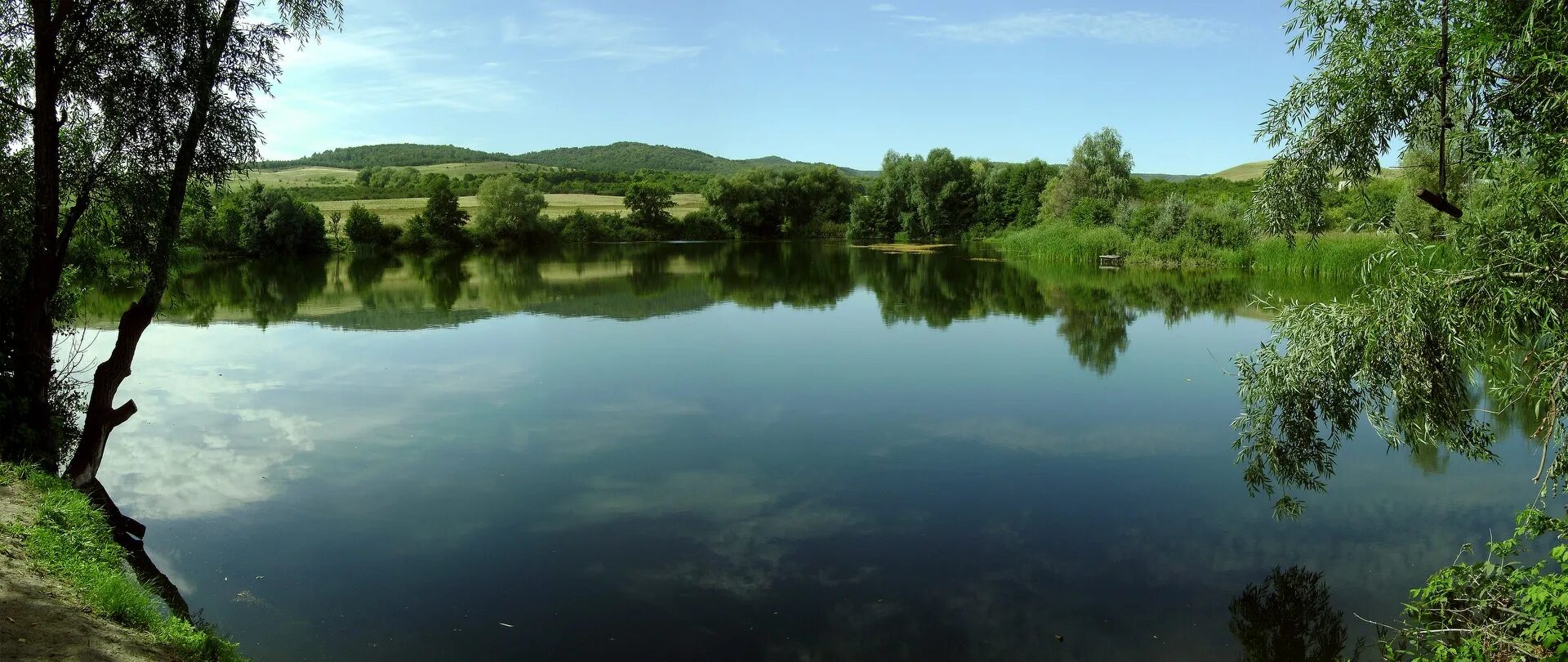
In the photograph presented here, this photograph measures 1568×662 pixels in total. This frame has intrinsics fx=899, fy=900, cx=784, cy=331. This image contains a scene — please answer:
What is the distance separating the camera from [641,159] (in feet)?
489

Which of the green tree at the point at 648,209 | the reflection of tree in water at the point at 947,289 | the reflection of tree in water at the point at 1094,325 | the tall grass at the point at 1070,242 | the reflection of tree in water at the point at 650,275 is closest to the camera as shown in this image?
the reflection of tree in water at the point at 1094,325

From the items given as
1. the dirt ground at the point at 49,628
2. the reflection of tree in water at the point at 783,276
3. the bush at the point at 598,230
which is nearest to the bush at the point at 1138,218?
the reflection of tree in water at the point at 783,276

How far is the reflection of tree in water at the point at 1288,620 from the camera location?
657 centimetres

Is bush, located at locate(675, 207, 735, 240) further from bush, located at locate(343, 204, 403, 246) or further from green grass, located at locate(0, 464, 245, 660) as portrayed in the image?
green grass, located at locate(0, 464, 245, 660)

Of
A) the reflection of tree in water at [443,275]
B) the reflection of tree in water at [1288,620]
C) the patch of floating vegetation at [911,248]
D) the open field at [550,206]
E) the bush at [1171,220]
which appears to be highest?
the open field at [550,206]

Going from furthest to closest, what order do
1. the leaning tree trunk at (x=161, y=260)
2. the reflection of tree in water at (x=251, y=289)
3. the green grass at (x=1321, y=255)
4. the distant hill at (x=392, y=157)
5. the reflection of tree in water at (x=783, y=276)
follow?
the distant hill at (x=392, y=157) → the green grass at (x=1321, y=255) → the reflection of tree in water at (x=783, y=276) → the reflection of tree in water at (x=251, y=289) → the leaning tree trunk at (x=161, y=260)

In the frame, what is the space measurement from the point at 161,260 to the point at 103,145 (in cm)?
133

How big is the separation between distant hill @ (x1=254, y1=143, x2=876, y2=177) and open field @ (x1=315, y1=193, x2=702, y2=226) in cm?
2443

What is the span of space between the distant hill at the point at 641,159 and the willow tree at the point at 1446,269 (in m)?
130

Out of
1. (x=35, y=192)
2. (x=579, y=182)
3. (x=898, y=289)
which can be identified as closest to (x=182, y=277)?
(x=898, y=289)

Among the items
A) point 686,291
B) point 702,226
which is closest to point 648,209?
point 702,226

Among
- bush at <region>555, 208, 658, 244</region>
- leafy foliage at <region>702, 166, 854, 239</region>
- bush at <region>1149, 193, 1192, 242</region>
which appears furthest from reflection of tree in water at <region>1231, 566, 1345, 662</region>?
leafy foliage at <region>702, 166, 854, 239</region>

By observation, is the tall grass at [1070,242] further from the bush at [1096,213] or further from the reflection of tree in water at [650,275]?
the reflection of tree in water at [650,275]

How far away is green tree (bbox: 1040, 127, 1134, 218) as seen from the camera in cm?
5112
